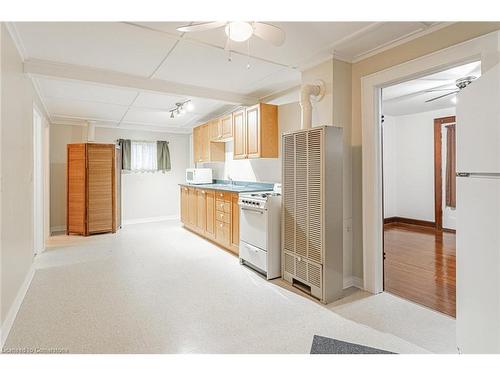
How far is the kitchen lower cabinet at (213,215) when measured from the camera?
4082 millimetres

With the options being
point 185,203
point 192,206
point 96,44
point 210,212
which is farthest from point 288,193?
point 185,203

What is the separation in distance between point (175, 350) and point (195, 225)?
3553mm

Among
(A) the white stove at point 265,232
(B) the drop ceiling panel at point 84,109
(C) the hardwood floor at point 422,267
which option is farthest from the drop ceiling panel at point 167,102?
(C) the hardwood floor at point 422,267

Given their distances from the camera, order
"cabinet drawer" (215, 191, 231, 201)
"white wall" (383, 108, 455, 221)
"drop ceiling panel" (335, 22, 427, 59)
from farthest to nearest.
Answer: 1. "white wall" (383, 108, 455, 221)
2. "cabinet drawer" (215, 191, 231, 201)
3. "drop ceiling panel" (335, 22, 427, 59)

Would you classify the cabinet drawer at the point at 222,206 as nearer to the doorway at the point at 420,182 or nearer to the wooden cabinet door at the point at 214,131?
the wooden cabinet door at the point at 214,131

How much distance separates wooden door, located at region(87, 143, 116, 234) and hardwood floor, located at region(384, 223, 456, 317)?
509 centimetres

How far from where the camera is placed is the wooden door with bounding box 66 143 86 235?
5.36m

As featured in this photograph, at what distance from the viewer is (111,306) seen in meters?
2.53

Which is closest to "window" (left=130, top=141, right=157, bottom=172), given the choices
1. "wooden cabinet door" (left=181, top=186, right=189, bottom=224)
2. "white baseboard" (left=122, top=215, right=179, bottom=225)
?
"white baseboard" (left=122, top=215, right=179, bottom=225)

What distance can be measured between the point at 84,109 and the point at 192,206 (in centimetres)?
266

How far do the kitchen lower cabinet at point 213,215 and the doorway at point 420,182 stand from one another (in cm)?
207

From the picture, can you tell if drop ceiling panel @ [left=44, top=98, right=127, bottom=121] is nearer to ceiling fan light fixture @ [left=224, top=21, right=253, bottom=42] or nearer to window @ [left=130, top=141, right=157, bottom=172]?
window @ [left=130, top=141, right=157, bottom=172]

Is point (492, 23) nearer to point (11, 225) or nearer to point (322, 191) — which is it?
point (322, 191)
